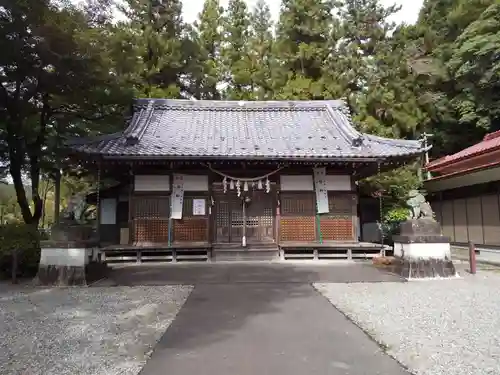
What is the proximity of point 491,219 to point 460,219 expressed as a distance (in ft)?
7.72

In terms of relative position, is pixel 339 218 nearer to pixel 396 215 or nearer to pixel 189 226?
→ pixel 189 226

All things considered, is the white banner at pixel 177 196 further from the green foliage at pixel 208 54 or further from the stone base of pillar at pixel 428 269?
the green foliage at pixel 208 54

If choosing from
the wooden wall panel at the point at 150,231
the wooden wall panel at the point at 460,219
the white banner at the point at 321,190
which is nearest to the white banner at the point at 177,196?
the wooden wall panel at the point at 150,231

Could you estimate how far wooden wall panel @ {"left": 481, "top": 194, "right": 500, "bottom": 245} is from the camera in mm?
13008

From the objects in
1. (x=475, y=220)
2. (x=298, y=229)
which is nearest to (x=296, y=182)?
(x=298, y=229)

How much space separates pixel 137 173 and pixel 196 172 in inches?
77.2

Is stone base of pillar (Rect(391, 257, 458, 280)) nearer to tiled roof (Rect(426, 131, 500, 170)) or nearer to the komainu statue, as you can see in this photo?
the komainu statue

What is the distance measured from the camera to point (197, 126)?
15023 mm

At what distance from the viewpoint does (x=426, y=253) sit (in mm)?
8898

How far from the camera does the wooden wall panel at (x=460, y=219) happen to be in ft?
50.3

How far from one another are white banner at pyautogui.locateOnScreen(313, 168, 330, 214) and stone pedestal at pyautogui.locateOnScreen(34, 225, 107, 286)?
24.4 ft

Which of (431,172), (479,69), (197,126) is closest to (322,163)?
(197,126)

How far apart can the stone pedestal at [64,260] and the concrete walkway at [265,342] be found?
335 cm

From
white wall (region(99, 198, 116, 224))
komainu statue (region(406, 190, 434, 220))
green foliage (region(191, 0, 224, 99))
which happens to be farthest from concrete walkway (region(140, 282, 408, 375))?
green foliage (region(191, 0, 224, 99))
